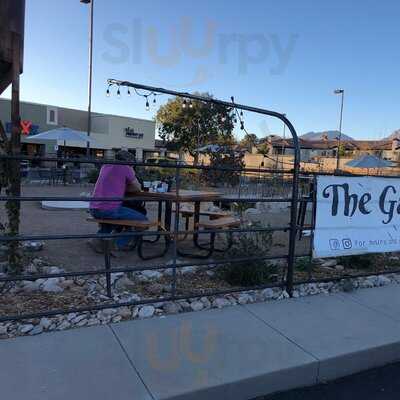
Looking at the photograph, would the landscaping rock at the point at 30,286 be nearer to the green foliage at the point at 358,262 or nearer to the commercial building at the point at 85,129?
the green foliage at the point at 358,262

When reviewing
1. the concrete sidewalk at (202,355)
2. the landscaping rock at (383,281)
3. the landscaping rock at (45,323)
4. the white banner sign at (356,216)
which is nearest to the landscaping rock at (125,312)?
the concrete sidewalk at (202,355)

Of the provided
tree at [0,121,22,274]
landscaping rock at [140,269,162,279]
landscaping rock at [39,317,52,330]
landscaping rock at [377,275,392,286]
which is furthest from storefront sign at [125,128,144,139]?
landscaping rock at [39,317,52,330]

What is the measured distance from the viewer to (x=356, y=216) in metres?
4.70

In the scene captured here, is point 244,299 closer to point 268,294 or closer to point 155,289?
point 268,294

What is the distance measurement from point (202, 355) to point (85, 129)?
39.5m

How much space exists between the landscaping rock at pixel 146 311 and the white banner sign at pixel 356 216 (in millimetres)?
1853

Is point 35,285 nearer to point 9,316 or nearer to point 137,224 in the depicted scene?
point 9,316

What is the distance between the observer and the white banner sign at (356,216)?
4470 millimetres

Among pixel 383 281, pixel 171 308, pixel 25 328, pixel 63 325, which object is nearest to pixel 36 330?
pixel 25 328

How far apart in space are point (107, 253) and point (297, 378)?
1.95m

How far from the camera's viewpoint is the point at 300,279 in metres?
4.90

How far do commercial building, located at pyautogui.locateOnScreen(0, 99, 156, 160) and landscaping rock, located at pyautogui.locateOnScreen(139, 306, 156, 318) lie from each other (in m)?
29.0

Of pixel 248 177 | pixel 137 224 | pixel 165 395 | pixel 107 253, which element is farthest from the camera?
pixel 248 177

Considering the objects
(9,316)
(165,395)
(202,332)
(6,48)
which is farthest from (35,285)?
(6,48)
